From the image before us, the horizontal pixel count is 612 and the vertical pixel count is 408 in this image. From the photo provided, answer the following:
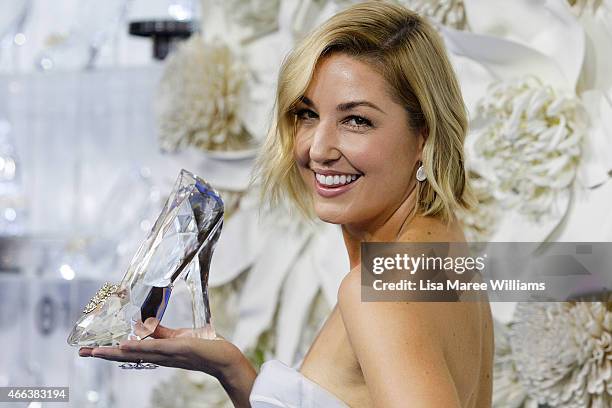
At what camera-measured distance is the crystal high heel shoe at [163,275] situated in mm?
864

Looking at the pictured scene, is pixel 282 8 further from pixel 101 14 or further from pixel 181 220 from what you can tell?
pixel 181 220

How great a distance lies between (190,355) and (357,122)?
11.4 inches

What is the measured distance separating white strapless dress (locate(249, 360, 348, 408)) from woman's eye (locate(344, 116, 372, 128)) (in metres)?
0.26

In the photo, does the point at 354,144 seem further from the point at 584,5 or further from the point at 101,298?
the point at 584,5

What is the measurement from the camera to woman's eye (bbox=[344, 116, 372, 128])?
85cm

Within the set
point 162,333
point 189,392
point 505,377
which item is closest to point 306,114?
point 162,333

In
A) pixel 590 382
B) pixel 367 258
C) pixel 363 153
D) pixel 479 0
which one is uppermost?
pixel 479 0

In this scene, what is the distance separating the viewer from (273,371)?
0.91 metres

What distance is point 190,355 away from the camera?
89 centimetres

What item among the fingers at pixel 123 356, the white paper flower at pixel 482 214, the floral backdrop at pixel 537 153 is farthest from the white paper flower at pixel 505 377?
the fingers at pixel 123 356

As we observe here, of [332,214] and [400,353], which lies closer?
[400,353]

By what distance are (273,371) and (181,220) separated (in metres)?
0.18

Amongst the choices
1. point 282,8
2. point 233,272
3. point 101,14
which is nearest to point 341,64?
→ point 282,8

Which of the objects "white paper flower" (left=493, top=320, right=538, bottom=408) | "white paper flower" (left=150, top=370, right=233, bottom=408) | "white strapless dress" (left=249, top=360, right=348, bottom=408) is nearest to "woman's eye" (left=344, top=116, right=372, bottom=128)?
"white strapless dress" (left=249, top=360, right=348, bottom=408)
